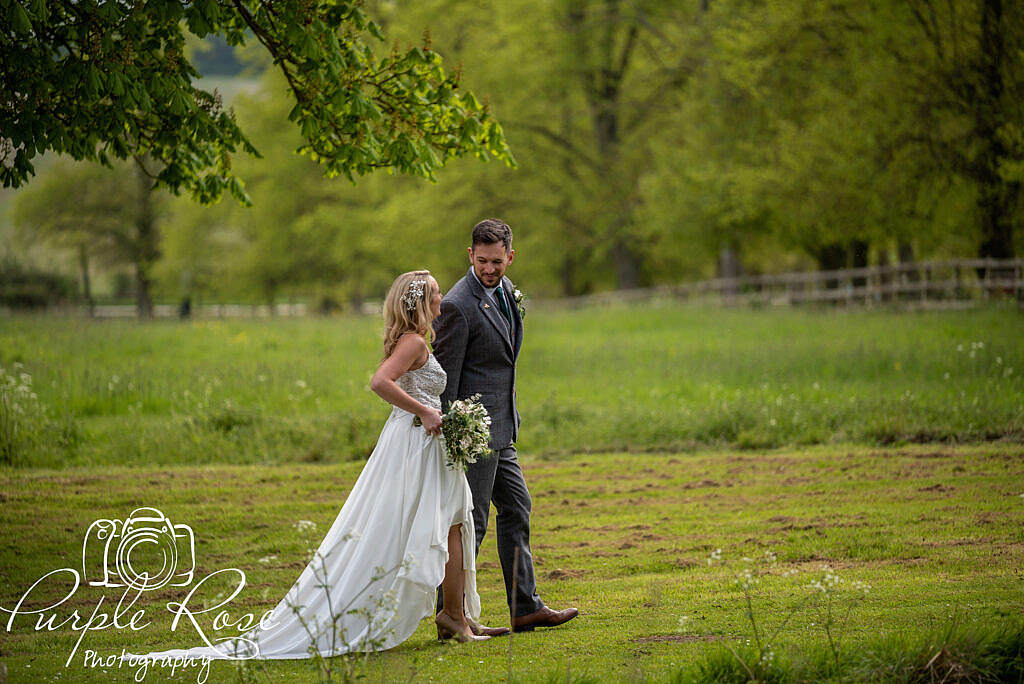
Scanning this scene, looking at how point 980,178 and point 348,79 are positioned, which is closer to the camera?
point 348,79

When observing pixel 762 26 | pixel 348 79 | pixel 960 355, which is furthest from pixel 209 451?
pixel 762 26

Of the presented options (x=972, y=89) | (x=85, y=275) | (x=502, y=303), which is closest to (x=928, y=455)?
(x=502, y=303)

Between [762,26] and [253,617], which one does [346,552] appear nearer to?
[253,617]

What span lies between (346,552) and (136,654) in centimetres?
147

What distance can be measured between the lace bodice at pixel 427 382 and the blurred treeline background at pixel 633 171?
11.9 meters

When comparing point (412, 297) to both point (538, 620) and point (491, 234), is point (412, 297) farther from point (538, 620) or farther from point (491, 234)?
point (538, 620)

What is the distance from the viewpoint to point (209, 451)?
14016 mm

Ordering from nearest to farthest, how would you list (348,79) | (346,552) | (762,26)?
(346,552) → (348,79) → (762,26)

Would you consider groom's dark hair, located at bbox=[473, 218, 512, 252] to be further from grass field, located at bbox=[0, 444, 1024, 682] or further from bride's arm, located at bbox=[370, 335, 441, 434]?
grass field, located at bbox=[0, 444, 1024, 682]

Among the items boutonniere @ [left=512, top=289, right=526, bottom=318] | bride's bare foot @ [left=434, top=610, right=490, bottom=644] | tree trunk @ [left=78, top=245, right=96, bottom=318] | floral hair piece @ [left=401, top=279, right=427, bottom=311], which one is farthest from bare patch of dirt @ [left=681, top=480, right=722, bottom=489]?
tree trunk @ [left=78, top=245, right=96, bottom=318]

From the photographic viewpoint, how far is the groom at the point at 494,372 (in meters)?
6.32

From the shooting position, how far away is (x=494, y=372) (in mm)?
6449

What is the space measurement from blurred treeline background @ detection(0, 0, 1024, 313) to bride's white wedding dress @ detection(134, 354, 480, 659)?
12087mm

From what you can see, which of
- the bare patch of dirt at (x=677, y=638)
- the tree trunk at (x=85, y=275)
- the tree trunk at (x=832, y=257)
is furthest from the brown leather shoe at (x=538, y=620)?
the tree trunk at (x=85, y=275)
